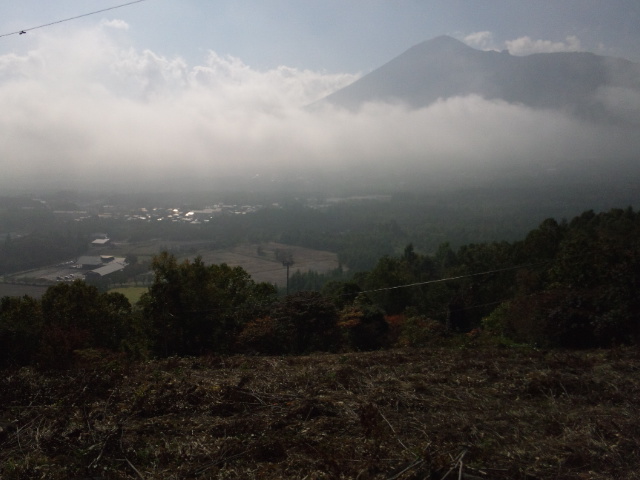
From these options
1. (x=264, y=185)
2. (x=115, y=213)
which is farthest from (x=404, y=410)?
(x=264, y=185)

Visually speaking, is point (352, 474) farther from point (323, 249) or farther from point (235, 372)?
point (323, 249)

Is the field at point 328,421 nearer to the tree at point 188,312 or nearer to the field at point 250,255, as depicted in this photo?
the tree at point 188,312

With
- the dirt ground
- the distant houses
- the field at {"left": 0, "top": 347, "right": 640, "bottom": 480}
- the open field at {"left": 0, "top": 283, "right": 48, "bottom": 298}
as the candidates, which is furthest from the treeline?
the dirt ground

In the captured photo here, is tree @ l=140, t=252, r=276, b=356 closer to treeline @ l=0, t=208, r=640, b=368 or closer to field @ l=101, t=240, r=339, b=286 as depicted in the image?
treeline @ l=0, t=208, r=640, b=368

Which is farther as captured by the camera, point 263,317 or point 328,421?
point 263,317

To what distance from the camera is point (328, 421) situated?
193 inches

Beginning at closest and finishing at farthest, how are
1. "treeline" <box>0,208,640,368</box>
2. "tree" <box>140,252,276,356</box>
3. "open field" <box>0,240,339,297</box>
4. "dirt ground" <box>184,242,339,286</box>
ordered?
"treeline" <box>0,208,640,368</box>, "tree" <box>140,252,276,356</box>, "open field" <box>0,240,339,297</box>, "dirt ground" <box>184,242,339,286</box>

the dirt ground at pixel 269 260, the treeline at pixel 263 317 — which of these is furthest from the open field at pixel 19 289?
the dirt ground at pixel 269 260

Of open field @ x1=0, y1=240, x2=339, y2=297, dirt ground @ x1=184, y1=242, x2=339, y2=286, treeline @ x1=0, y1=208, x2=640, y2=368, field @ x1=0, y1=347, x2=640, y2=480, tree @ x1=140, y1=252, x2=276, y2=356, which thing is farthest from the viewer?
dirt ground @ x1=184, y1=242, x2=339, y2=286

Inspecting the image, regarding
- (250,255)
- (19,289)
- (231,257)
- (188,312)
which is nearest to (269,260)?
(250,255)

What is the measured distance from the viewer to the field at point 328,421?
3982 millimetres

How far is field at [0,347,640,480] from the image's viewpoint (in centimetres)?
398

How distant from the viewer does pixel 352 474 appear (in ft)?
12.6

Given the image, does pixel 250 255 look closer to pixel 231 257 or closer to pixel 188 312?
pixel 231 257
